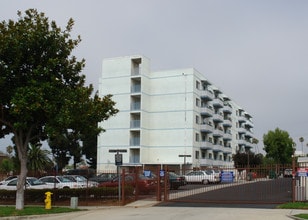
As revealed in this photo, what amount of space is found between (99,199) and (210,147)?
5430 centimetres

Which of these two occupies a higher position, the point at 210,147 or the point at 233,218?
the point at 210,147

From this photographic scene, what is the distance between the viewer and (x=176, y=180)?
31172 millimetres

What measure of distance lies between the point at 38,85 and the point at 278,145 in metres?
74.5

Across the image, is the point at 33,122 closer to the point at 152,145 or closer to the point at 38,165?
the point at 38,165

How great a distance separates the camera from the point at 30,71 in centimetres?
2138

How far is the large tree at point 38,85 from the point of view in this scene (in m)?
20.4

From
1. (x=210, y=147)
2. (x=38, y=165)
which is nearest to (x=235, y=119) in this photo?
(x=210, y=147)

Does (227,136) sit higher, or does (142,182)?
(227,136)

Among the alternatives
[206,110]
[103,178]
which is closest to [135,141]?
[206,110]

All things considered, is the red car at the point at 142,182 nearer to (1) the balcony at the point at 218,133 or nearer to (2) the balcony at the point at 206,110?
(2) the balcony at the point at 206,110

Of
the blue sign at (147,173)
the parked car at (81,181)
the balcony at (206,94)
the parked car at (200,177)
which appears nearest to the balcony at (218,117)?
the balcony at (206,94)

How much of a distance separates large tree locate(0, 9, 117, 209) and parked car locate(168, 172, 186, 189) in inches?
383

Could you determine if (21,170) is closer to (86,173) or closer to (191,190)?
(86,173)

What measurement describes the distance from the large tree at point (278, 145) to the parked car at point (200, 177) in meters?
57.0
